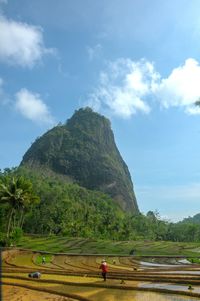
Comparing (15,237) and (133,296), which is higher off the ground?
(15,237)

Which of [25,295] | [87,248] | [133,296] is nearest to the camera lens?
[133,296]

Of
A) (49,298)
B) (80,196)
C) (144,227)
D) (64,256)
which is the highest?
(80,196)

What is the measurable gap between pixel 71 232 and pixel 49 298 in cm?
7728

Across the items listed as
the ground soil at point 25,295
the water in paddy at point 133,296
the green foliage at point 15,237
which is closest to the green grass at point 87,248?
the green foliage at point 15,237

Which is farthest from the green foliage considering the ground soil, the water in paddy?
the water in paddy

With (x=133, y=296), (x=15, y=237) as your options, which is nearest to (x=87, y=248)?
(x=15, y=237)

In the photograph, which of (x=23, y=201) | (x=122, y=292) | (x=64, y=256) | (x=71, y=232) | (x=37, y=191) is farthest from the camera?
(x=37, y=191)

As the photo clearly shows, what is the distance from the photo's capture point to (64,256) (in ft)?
185

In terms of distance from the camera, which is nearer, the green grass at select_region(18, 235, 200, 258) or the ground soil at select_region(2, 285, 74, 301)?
the ground soil at select_region(2, 285, 74, 301)

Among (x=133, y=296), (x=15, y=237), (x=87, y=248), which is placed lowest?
(x=133, y=296)

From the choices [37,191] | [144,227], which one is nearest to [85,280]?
[37,191]

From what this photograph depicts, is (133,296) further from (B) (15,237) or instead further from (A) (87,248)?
(B) (15,237)

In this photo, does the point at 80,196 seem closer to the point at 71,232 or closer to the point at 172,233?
the point at 172,233

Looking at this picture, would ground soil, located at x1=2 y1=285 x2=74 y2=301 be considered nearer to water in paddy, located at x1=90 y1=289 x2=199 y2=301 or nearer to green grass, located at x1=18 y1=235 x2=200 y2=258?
water in paddy, located at x1=90 y1=289 x2=199 y2=301
